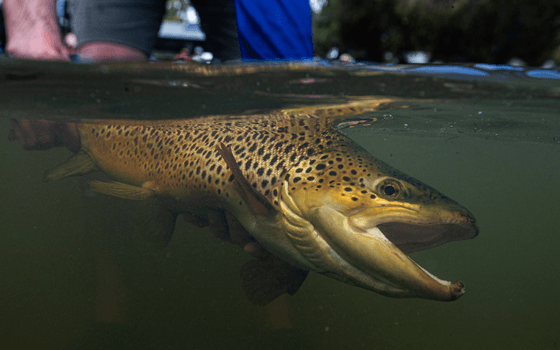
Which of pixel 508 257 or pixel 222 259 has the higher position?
pixel 222 259

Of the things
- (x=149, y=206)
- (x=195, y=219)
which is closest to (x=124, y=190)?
(x=149, y=206)

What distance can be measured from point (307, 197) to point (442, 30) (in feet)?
87.7

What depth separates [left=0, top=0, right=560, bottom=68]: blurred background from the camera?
22469mm

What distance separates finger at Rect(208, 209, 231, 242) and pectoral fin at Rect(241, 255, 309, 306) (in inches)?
18.1

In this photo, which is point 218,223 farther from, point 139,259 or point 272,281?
point 139,259

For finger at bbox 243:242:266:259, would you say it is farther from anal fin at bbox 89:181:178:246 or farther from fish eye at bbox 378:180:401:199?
fish eye at bbox 378:180:401:199

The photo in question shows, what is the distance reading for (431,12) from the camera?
2427 cm

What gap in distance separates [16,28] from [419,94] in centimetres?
363

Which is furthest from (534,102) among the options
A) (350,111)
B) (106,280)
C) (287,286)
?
(106,280)

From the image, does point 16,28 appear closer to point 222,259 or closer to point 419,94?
point 419,94

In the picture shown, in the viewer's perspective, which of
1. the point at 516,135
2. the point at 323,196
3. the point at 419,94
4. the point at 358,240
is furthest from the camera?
the point at 516,135

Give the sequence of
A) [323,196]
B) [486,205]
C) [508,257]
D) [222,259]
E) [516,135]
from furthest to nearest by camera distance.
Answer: [508,257], [486,205], [222,259], [516,135], [323,196]

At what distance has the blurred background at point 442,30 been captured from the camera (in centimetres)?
2247

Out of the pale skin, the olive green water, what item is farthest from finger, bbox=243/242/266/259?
the olive green water
